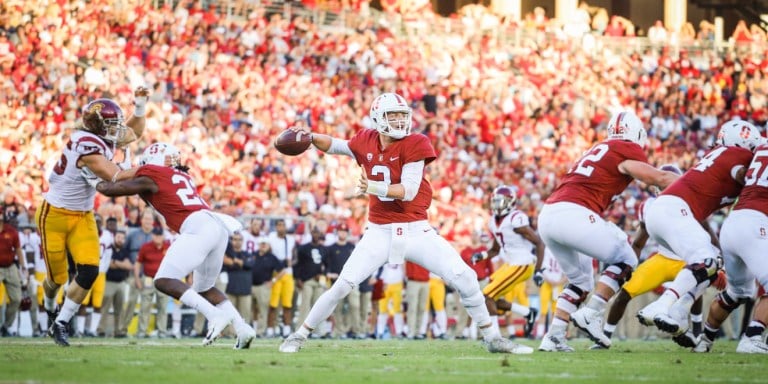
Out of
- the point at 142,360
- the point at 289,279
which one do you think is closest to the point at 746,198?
the point at 142,360

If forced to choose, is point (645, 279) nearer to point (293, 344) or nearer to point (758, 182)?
point (758, 182)

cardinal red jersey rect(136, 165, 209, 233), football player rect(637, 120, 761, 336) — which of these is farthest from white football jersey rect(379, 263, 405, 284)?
cardinal red jersey rect(136, 165, 209, 233)

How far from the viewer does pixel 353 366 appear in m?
8.45

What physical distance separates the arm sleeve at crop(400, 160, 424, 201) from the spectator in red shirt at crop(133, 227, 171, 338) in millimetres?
7929

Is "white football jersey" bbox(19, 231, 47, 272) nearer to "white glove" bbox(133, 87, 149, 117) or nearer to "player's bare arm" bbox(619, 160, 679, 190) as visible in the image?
"white glove" bbox(133, 87, 149, 117)

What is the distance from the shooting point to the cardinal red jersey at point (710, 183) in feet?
34.4

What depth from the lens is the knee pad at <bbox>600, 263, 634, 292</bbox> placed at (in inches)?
429

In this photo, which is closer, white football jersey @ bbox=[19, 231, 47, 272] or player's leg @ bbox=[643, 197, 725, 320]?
player's leg @ bbox=[643, 197, 725, 320]

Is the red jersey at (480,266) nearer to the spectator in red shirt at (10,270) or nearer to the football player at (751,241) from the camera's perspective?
the spectator in red shirt at (10,270)

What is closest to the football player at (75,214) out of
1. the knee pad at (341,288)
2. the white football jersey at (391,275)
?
the knee pad at (341,288)

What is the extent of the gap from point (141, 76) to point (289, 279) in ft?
20.2

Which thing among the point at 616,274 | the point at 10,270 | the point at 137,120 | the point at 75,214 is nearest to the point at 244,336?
the point at 75,214

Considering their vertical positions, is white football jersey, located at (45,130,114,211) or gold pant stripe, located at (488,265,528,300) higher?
white football jersey, located at (45,130,114,211)

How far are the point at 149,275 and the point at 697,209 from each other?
8657mm
